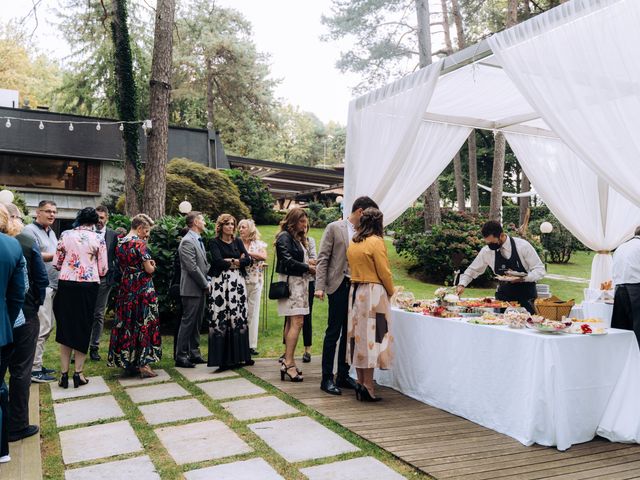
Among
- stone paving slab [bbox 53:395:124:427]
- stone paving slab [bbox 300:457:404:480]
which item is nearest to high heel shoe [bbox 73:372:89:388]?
stone paving slab [bbox 53:395:124:427]

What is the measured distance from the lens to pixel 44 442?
377cm

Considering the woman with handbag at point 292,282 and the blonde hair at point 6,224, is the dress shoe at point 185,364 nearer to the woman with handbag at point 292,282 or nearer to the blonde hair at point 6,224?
the woman with handbag at point 292,282

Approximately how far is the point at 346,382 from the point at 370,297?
1193 mm

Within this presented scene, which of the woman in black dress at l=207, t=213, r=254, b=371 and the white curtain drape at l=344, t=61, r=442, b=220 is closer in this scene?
the white curtain drape at l=344, t=61, r=442, b=220

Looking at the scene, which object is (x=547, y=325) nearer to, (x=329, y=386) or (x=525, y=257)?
(x=525, y=257)

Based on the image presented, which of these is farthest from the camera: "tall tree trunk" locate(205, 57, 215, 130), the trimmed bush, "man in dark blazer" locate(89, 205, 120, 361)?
"tall tree trunk" locate(205, 57, 215, 130)

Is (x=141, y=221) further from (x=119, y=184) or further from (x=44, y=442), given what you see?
(x=119, y=184)

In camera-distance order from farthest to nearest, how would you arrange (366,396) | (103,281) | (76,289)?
1. (103,281)
2. (76,289)
3. (366,396)

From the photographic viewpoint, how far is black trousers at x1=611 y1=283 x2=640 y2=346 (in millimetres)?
3922

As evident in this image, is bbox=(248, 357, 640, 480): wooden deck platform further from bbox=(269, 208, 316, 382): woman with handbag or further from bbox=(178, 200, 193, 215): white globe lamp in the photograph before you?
bbox=(178, 200, 193, 215): white globe lamp

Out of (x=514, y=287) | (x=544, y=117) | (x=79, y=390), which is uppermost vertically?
(x=544, y=117)

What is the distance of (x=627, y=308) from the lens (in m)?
4.05

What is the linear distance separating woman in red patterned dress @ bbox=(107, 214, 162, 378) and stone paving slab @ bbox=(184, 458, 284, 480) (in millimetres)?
2366

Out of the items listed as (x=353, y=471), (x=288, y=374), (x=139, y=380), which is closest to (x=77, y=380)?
(x=139, y=380)
